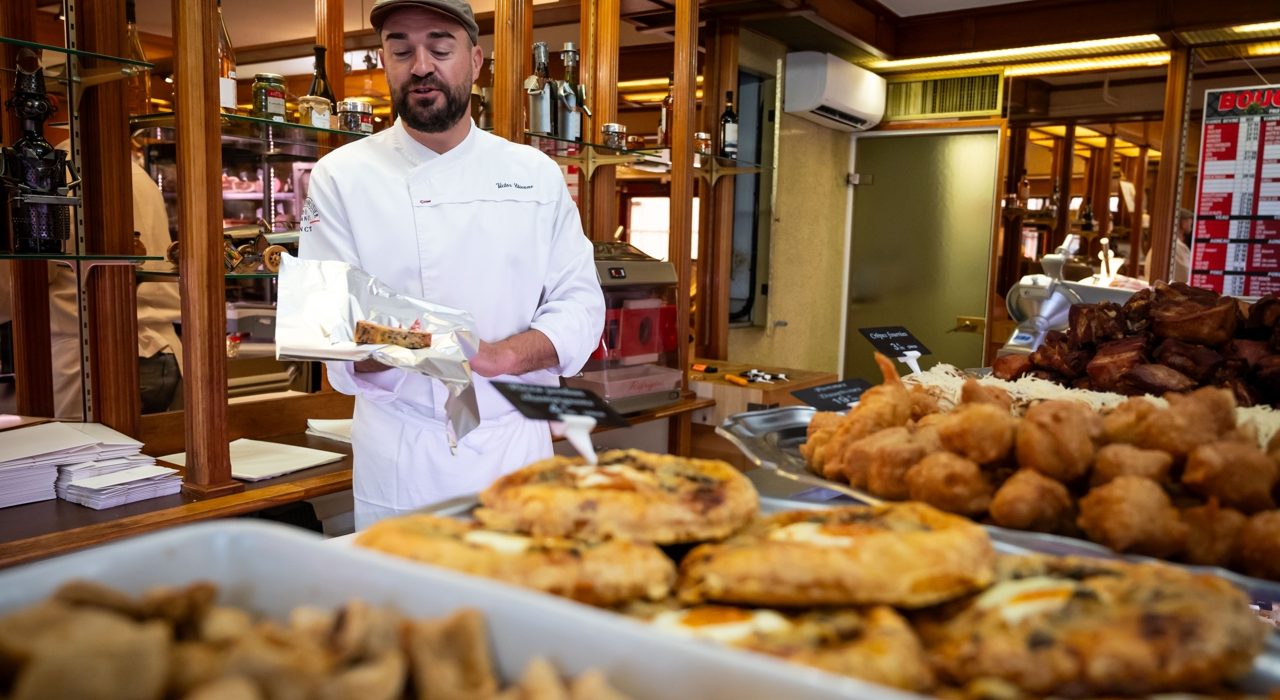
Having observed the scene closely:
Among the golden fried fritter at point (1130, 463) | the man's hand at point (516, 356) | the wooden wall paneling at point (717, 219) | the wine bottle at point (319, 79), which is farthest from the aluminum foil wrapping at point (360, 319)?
the wooden wall paneling at point (717, 219)

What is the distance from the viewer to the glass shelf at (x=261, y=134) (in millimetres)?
2676

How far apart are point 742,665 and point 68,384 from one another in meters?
3.05

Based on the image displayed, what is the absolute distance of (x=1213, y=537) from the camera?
42.8 inches

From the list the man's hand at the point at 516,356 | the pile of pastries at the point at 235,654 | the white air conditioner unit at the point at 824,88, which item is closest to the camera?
the pile of pastries at the point at 235,654

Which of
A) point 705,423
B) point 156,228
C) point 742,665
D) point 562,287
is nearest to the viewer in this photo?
point 742,665

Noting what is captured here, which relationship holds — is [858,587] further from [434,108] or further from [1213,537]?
[434,108]

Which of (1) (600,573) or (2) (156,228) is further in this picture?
(2) (156,228)

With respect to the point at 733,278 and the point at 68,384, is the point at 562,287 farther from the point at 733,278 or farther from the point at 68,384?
the point at 733,278

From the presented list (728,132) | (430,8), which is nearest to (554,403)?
(430,8)

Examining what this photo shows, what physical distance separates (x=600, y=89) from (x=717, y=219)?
175 centimetres

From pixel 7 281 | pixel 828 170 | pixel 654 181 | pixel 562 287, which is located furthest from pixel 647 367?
pixel 654 181

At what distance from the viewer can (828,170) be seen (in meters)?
7.19

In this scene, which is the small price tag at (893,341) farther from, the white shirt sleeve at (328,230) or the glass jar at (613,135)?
the glass jar at (613,135)

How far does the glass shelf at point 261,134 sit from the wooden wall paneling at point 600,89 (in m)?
1.22
